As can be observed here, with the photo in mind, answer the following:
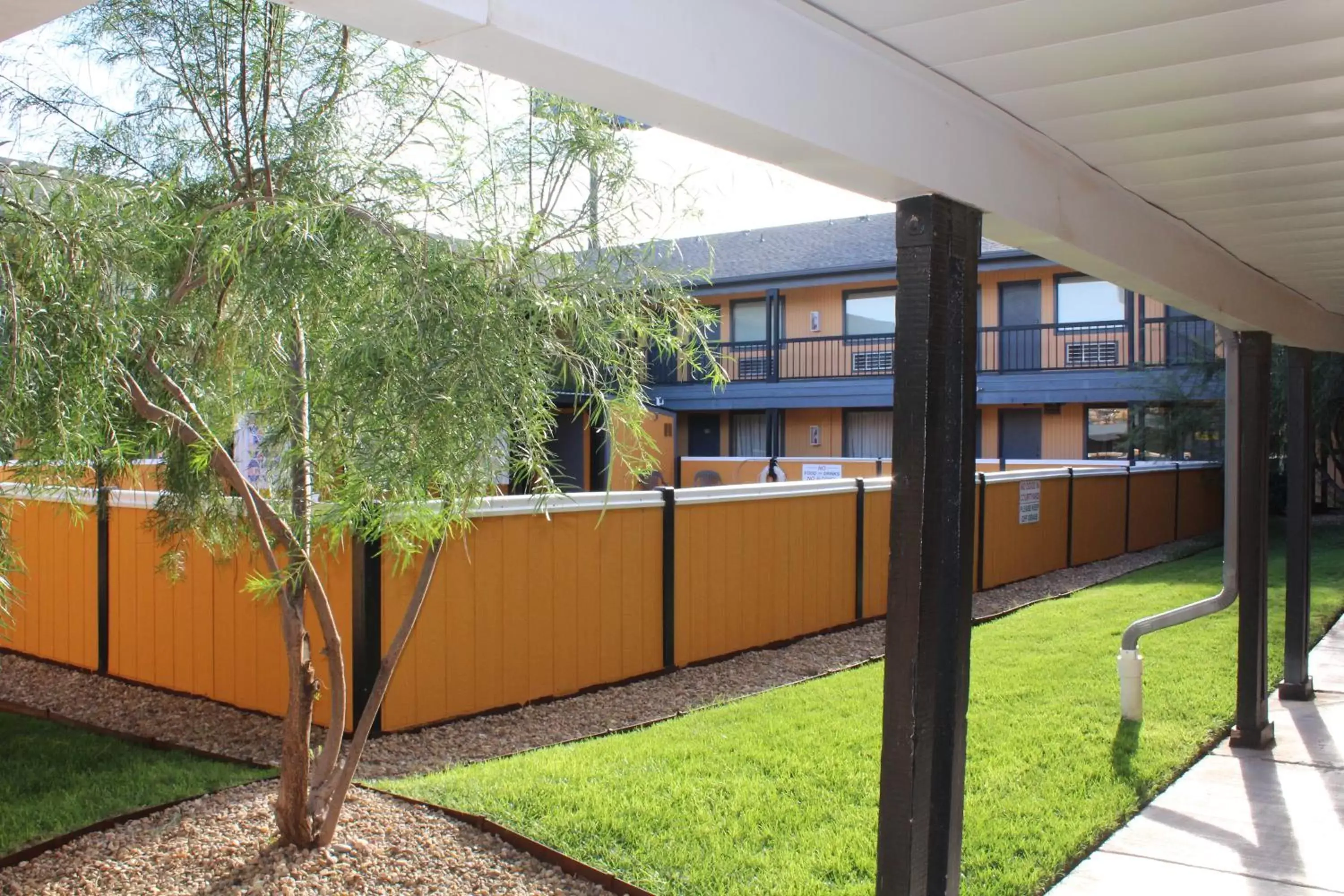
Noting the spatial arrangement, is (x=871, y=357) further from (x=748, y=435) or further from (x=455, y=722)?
(x=455, y=722)

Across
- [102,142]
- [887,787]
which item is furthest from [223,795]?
[887,787]

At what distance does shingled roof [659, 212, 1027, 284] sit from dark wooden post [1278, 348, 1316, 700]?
53.9 feet

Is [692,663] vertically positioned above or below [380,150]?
below

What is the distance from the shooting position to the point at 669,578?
27.9ft

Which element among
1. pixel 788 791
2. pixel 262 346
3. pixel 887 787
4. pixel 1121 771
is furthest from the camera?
pixel 1121 771

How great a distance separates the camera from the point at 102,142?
4465mm

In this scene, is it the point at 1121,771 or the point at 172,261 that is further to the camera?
the point at 1121,771

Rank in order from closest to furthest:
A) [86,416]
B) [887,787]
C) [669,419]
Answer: [887,787] < [86,416] < [669,419]

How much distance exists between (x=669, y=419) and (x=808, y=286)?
5.19 m

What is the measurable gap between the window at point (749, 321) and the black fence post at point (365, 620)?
21.9m

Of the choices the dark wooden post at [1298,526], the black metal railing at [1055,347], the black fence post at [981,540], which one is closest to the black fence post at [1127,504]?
the black fence post at [981,540]

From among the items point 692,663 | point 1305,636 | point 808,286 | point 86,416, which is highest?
point 808,286

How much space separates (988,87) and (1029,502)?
1143 centimetres

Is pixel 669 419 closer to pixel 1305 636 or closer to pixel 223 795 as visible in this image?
pixel 1305 636
